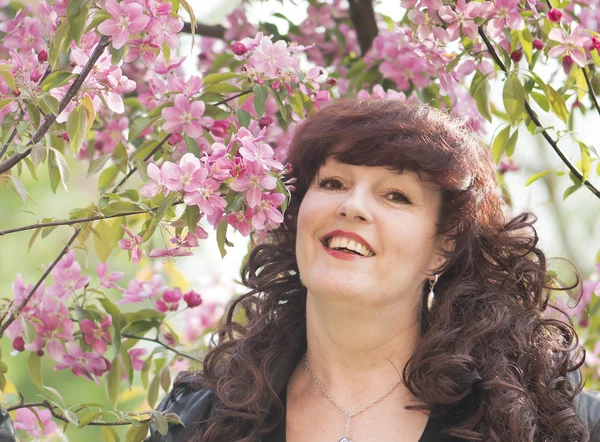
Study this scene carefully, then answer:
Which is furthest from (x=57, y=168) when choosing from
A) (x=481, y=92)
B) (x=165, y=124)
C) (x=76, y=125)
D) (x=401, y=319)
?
(x=481, y=92)

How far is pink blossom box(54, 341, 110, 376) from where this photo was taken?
2.21 m

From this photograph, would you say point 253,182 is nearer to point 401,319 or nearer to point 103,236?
point 103,236

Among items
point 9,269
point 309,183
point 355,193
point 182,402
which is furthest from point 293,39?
point 9,269

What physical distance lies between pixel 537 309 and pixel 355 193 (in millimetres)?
544

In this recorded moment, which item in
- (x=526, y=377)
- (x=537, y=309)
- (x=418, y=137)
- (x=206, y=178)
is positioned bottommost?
(x=526, y=377)

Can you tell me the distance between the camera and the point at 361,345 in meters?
2.14

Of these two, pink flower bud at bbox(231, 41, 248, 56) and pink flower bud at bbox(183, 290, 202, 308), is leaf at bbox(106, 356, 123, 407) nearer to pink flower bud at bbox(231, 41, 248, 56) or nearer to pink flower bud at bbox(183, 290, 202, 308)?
pink flower bud at bbox(183, 290, 202, 308)

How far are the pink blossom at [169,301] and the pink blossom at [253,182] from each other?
2.00 feet

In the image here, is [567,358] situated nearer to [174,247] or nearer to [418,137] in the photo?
[418,137]

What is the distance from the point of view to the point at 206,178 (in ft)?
5.81

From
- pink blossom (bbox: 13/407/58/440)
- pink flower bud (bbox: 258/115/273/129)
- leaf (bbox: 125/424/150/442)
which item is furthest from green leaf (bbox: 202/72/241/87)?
pink blossom (bbox: 13/407/58/440)

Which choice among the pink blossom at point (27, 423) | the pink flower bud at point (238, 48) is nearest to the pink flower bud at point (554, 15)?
the pink flower bud at point (238, 48)

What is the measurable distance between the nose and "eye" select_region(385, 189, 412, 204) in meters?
0.06

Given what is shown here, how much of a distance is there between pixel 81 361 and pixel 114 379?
3.8 inches
